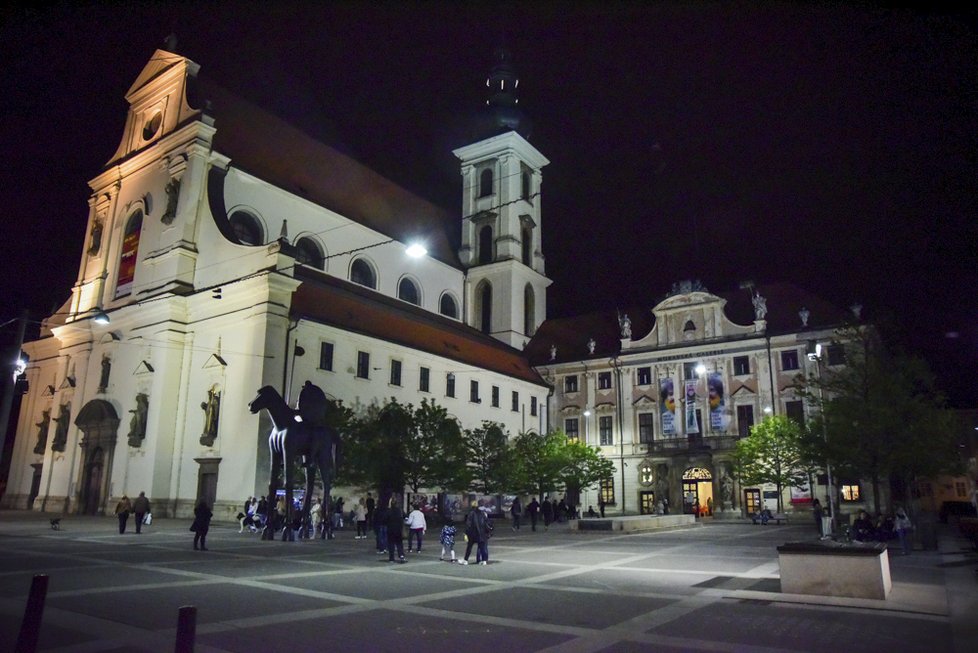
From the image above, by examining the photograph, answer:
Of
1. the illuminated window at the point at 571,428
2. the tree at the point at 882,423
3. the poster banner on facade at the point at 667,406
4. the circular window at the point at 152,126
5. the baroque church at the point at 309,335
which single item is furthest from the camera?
the illuminated window at the point at 571,428

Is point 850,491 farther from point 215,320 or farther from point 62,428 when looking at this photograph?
point 62,428

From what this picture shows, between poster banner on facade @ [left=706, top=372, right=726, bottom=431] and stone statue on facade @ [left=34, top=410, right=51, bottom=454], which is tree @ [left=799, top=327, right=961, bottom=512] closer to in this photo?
poster banner on facade @ [left=706, top=372, right=726, bottom=431]

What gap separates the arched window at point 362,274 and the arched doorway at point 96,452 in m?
15.0

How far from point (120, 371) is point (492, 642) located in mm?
35046

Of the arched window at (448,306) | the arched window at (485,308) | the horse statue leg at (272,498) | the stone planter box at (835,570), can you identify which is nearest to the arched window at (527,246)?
the arched window at (485,308)

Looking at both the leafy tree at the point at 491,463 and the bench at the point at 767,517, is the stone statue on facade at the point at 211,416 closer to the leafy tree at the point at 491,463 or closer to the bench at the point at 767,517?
the leafy tree at the point at 491,463

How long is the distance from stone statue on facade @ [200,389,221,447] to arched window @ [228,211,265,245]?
8723 millimetres

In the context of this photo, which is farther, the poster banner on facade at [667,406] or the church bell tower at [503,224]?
the church bell tower at [503,224]

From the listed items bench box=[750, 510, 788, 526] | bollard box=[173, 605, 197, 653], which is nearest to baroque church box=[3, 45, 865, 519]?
bench box=[750, 510, 788, 526]

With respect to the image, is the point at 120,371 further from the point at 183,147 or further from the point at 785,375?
the point at 785,375

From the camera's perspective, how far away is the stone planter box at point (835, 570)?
10812 millimetres

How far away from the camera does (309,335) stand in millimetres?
32969

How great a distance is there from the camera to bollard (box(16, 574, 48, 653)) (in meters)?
5.96

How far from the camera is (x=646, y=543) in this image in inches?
906
